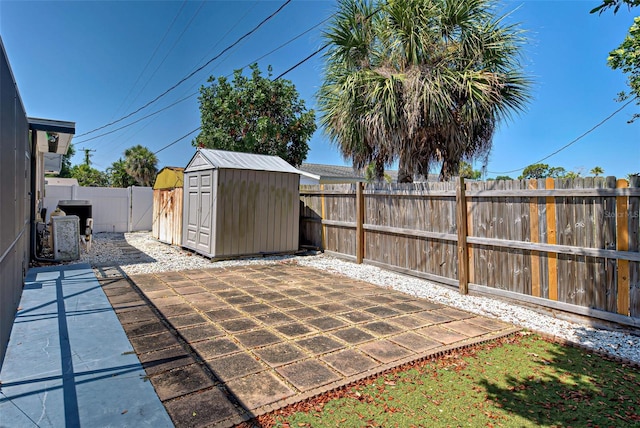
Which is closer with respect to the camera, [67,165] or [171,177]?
[171,177]

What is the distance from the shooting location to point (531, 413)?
2311 mm

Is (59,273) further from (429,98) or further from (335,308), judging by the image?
(429,98)

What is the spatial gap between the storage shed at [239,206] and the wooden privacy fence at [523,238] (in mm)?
2270

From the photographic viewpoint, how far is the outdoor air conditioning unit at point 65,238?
7.17m

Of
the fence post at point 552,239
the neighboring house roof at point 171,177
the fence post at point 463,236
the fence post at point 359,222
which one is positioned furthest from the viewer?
the neighboring house roof at point 171,177

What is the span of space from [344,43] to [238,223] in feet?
14.5

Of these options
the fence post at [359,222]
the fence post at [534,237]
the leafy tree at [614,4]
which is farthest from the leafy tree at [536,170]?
the leafy tree at [614,4]

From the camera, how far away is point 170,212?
1023cm

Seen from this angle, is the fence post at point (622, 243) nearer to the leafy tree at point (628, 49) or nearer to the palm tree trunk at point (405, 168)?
the leafy tree at point (628, 49)

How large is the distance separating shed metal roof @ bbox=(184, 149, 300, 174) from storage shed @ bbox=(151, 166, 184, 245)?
119 cm

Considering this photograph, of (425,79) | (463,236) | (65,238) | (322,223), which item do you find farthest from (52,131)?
(463,236)

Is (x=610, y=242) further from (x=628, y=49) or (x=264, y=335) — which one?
(x=264, y=335)

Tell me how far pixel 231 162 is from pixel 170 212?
3312 mm

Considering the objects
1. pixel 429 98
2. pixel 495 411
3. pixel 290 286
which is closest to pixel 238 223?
pixel 290 286
